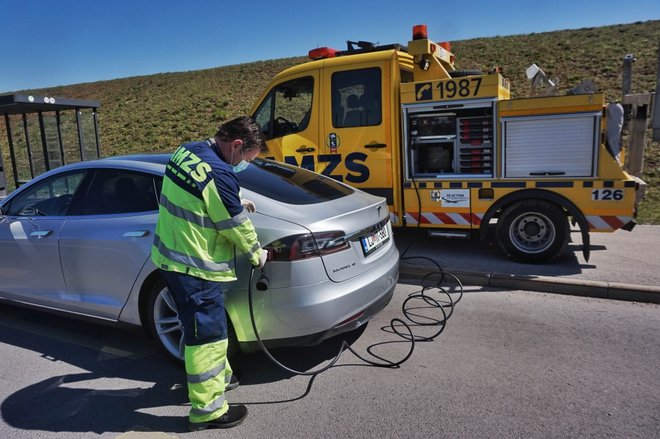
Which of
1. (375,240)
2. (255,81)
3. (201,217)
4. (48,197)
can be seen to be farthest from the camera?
(255,81)

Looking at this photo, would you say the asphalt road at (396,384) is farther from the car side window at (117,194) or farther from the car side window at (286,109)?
the car side window at (286,109)

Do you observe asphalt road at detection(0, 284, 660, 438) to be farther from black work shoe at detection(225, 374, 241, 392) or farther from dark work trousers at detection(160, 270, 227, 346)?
dark work trousers at detection(160, 270, 227, 346)

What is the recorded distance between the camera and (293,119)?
280 inches

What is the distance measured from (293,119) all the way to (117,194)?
3.58 m

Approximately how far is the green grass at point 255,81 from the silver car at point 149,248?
20048mm

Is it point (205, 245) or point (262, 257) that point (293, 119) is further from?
point (205, 245)

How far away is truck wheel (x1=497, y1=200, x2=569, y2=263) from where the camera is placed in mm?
5770

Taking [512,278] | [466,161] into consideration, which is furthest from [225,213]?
[466,161]

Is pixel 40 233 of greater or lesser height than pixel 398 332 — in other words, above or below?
above

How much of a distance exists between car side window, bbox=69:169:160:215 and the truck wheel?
422 cm

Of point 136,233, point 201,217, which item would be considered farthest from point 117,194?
point 201,217

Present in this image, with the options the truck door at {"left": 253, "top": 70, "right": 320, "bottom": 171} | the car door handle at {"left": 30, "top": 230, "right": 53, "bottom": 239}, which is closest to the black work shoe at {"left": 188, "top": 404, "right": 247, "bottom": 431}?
the car door handle at {"left": 30, "top": 230, "right": 53, "bottom": 239}

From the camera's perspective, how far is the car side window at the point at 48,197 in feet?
14.1

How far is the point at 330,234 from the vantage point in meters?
3.31
